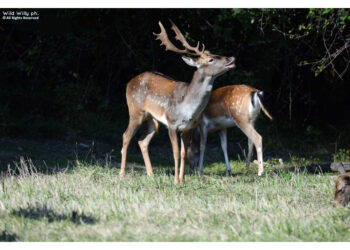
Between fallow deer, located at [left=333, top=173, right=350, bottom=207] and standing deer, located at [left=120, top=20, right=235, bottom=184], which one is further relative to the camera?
standing deer, located at [left=120, top=20, right=235, bottom=184]

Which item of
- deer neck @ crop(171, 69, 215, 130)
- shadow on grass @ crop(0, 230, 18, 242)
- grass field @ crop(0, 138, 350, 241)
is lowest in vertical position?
shadow on grass @ crop(0, 230, 18, 242)

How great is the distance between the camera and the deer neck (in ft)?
23.5

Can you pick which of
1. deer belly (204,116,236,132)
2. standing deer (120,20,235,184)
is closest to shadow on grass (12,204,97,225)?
standing deer (120,20,235,184)

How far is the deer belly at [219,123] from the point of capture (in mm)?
9430

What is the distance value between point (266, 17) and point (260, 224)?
18.5ft

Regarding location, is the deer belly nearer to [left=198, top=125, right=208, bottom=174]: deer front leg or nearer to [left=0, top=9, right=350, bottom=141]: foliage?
[left=198, top=125, right=208, bottom=174]: deer front leg

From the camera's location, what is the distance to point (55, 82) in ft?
44.9

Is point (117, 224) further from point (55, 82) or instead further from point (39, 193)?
point (55, 82)

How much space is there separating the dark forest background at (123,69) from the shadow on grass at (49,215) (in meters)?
6.21

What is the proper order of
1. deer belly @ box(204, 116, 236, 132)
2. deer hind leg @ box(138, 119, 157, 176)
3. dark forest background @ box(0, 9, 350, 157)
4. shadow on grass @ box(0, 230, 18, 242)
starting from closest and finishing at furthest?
shadow on grass @ box(0, 230, 18, 242) < deer hind leg @ box(138, 119, 157, 176) < deer belly @ box(204, 116, 236, 132) < dark forest background @ box(0, 9, 350, 157)

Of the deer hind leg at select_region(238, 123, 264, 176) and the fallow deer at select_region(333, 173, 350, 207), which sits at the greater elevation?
the deer hind leg at select_region(238, 123, 264, 176)

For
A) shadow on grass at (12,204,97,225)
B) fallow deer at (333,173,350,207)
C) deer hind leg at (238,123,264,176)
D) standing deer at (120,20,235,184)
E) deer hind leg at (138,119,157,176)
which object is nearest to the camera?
shadow on grass at (12,204,97,225)

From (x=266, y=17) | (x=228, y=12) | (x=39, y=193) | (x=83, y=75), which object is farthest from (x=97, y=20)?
(x=39, y=193)

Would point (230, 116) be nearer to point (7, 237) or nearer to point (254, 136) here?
point (254, 136)
